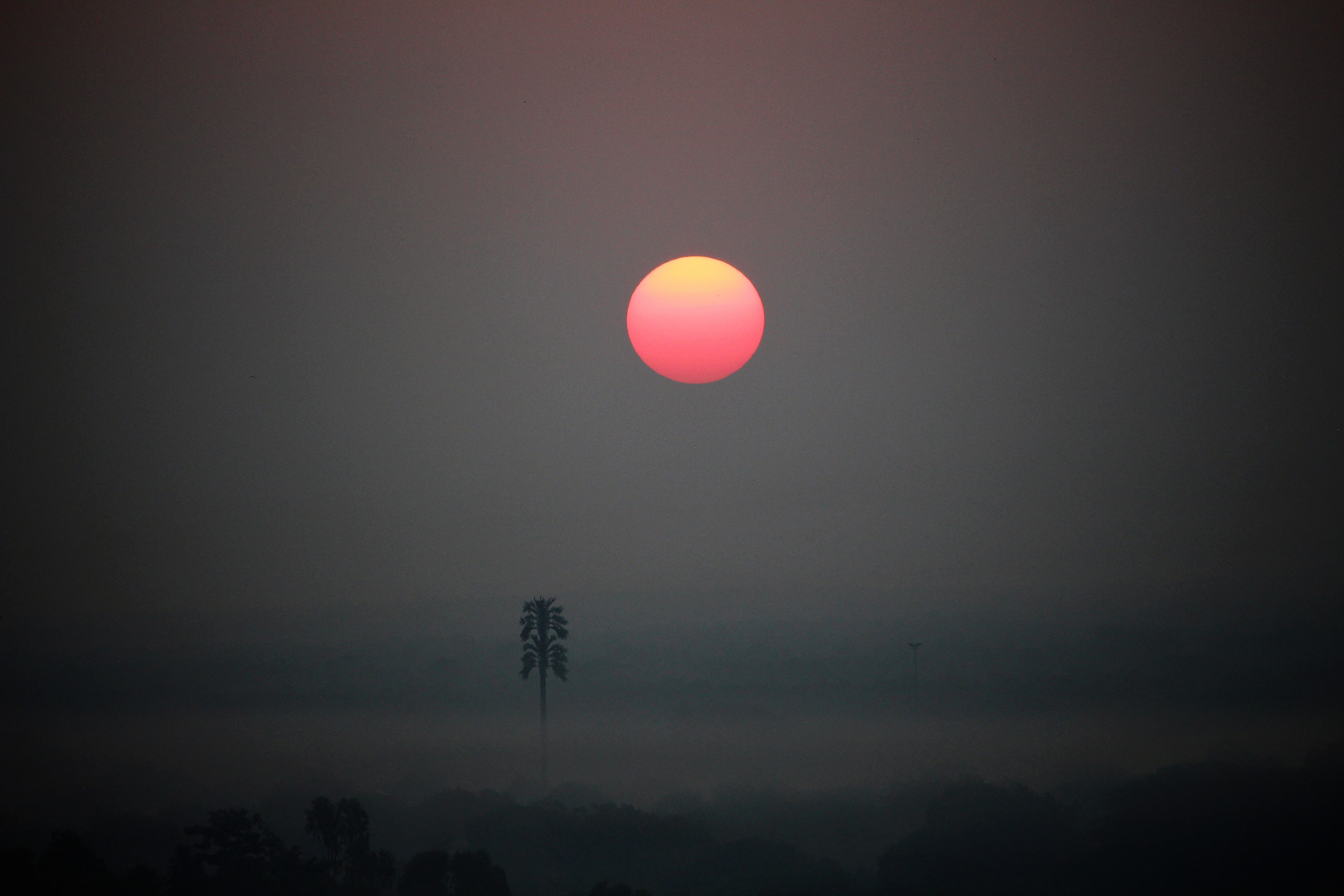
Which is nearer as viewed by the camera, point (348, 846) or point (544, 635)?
point (348, 846)

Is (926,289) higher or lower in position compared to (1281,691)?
higher

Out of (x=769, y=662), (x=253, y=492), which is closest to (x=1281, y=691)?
(x=769, y=662)

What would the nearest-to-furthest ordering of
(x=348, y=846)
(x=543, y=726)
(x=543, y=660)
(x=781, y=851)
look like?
(x=348, y=846), (x=781, y=851), (x=543, y=660), (x=543, y=726)

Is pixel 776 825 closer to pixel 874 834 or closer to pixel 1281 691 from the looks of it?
pixel 874 834

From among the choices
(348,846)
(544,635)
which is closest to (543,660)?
(544,635)

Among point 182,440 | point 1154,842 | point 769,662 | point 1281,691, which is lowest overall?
point 1154,842

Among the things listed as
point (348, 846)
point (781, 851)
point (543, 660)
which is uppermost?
point (543, 660)

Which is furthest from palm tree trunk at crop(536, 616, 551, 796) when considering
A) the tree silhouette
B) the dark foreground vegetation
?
the tree silhouette

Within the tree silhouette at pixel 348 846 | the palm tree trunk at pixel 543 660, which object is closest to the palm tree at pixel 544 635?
the palm tree trunk at pixel 543 660

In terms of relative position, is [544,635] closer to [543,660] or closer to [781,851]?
[543,660]
